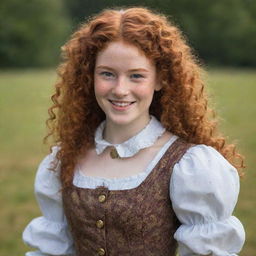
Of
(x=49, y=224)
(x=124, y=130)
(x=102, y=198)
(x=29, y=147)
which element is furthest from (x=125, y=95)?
(x=29, y=147)

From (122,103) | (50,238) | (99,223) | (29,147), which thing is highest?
(122,103)

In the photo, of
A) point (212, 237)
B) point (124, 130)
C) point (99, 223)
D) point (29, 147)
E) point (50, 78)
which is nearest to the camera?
point (212, 237)

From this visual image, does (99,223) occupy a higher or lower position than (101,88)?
lower

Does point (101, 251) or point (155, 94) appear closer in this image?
point (101, 251)

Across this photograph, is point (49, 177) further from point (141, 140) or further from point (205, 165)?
point (205, 165)

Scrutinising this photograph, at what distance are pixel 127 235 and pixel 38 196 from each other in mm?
440

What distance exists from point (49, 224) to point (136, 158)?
45cm

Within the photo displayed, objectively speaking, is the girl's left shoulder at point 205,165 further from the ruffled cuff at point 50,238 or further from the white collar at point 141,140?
the ruffled cuff at point 50,238

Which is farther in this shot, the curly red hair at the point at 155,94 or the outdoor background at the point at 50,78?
the outdoor background at the point at 50,78

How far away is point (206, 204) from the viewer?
173 cm

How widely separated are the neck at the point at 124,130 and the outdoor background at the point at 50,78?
359 millimetres

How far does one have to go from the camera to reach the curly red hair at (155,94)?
1.84m

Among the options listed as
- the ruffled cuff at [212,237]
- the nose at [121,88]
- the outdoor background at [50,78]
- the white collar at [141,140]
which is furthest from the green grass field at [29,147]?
the ruffled cuff at [212,237]

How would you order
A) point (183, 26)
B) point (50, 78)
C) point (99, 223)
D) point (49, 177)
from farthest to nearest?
point (183, 26), point (50, 78), point (49, 177), point (99, 223)
